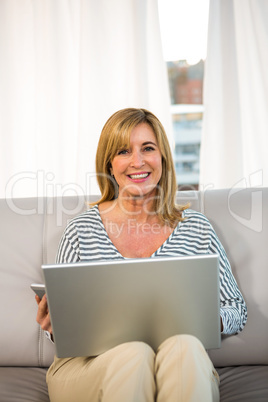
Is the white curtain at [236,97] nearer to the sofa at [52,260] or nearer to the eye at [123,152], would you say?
the sofa at [52,260]

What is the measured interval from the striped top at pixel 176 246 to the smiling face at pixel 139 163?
0.52 feet

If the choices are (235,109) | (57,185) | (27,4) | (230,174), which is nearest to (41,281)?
(57,185)

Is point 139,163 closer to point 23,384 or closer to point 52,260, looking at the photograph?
point 52,260

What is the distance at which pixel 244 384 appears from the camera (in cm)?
147

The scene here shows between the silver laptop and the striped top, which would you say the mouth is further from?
the silver laptop

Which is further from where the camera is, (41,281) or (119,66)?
(119,66)

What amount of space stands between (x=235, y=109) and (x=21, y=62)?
1020 millimetres

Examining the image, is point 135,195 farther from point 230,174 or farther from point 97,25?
point 97,25

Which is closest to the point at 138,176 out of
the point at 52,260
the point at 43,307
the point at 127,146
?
the point at 127,146

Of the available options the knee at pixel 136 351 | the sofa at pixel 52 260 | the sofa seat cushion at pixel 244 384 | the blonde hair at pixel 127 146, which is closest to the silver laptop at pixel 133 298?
the knee at pixel 136 351

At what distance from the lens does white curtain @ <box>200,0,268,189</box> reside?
7.13 feet

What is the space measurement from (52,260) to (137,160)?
18.4 inches

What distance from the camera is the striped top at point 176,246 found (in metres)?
1.53

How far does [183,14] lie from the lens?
2.25 metres
